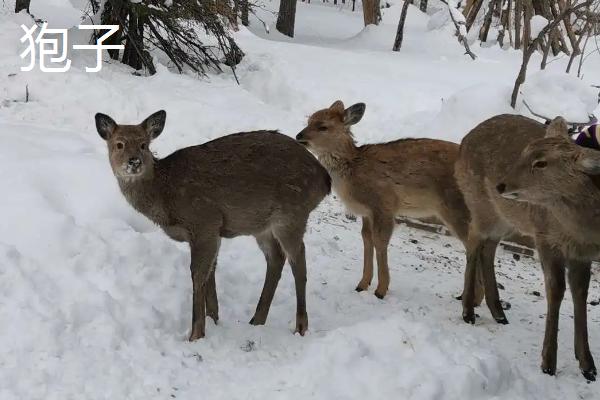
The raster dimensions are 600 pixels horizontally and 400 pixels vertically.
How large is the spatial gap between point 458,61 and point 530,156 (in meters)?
12.5

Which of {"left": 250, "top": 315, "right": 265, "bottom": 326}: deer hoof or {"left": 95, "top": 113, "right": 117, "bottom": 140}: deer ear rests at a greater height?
{"left": 95, "top": 113, "right": 117, "bottom": 140}: deer ear

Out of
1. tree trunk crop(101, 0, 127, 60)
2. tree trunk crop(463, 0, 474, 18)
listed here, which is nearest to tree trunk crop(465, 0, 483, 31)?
tree trunk crop(463, 0, 474, 18)

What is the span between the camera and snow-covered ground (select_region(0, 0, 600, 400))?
16.6ft

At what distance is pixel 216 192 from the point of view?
20.0ft

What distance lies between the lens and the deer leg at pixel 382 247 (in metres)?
7.51

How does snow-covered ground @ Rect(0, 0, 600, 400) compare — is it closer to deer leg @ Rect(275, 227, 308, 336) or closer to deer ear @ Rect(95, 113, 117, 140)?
deer leg @ Rect(275, 227, 308, 336)

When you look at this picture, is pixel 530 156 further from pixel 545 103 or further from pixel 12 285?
pixel 545 103

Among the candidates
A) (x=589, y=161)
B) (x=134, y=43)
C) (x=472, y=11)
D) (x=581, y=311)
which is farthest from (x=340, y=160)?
(x=472, y=11)

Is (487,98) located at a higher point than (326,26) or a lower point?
higher

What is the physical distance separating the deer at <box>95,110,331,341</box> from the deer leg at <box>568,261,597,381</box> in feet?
6.87

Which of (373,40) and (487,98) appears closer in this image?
(487,98)

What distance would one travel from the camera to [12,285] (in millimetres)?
5578

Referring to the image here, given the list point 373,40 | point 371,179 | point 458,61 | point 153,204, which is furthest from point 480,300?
point 373,40

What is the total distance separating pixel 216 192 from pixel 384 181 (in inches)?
91.4
